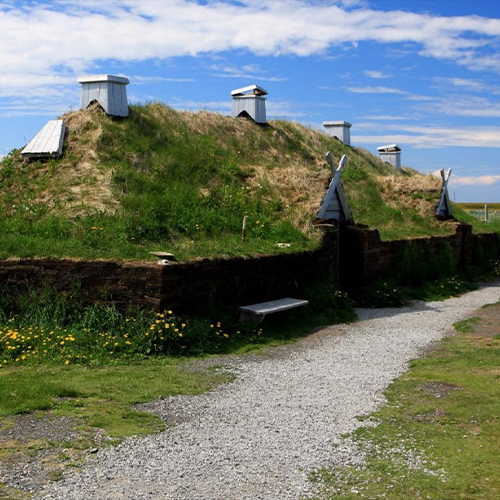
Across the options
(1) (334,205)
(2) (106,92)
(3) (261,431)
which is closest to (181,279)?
(3) (261,431)

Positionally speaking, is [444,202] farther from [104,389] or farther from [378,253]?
[104,389]

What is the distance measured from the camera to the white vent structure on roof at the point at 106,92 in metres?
17.7

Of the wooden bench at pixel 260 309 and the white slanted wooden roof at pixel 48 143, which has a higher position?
the white slanted wooden roof at pixel 48 143

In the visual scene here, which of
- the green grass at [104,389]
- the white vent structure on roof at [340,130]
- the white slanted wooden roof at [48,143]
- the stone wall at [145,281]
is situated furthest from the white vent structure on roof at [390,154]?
the green grass at [104,389]

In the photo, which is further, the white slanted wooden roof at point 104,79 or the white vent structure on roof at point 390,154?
the white vent structure on roof at point 390,154

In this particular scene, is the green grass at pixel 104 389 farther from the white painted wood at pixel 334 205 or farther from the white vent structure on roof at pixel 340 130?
the white vent structure on roof at pixel 340 130

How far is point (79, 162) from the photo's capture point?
15812 mm

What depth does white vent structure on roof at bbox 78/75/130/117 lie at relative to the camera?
17.7 meters

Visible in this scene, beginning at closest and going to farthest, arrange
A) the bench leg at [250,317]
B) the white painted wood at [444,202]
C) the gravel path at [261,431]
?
the gravel path at [261,431], the bench leg at [250,317], the white painted wood at [444,202]

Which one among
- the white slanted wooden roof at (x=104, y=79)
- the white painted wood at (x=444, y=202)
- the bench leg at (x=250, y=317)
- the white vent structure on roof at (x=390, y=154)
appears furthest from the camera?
the white vent structure on roof at (x=390, y=154)

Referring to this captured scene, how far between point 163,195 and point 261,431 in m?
9.44

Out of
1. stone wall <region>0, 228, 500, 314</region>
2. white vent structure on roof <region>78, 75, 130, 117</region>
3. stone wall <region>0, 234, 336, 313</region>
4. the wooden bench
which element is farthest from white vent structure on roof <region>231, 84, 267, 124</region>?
the wooden bench

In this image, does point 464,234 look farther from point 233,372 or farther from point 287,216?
point 233,372

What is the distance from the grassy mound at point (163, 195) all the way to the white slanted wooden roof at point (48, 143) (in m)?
0.21
